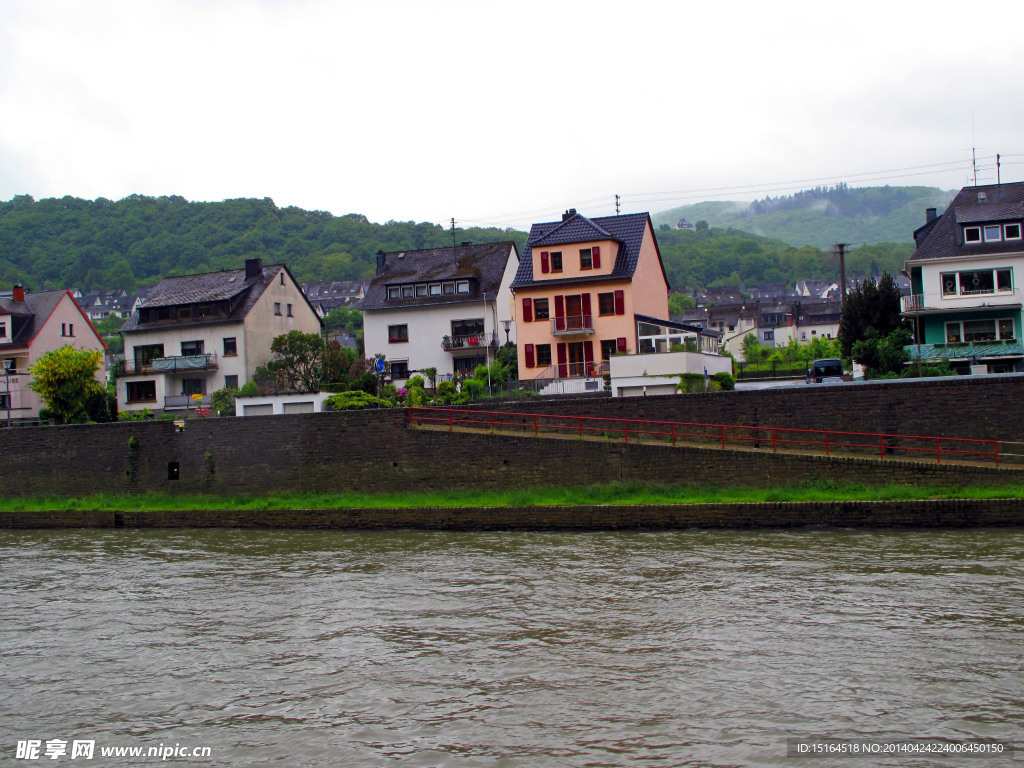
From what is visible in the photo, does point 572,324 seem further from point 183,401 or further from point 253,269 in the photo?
point 253,269

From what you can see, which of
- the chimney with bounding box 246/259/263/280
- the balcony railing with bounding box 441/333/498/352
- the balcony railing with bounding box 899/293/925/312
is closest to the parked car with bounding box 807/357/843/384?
the balcony railing with bounding box 899/293/925/312

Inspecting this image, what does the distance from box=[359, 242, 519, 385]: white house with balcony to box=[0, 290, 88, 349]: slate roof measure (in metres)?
21.4

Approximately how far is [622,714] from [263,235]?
122770 mm

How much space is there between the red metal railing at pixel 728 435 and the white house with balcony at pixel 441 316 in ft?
63.7

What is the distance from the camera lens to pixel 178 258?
12400 centimetres

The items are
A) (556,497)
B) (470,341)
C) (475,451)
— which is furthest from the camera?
(470,341)

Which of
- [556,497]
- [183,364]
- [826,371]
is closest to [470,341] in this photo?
[183,364]

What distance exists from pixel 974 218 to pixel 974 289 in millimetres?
3394

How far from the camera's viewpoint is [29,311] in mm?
60969

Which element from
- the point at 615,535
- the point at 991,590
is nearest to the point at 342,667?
the point at 991,590

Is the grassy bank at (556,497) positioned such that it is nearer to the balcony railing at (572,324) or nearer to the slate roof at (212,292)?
the balcony railing at (572,324)

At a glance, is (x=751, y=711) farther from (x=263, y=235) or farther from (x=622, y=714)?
(x=263, y=235)

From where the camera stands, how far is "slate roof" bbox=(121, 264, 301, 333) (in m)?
58.1

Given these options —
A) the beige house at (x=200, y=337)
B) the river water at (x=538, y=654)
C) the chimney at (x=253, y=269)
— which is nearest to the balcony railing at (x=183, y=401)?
the beige house at (x=200, y=337)
